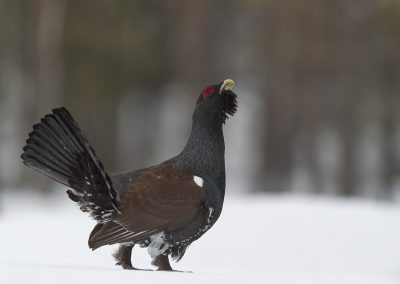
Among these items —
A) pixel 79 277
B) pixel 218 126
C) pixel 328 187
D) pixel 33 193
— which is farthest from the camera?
pixel 328 187

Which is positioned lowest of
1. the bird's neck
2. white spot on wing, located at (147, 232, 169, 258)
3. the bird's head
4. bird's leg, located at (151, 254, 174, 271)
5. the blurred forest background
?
bird's leg, located at (151, 254, 174, 271)

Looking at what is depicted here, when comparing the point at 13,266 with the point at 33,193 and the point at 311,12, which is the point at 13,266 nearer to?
the point at 33,193

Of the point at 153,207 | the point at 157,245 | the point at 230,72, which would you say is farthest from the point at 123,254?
the point at 230,72

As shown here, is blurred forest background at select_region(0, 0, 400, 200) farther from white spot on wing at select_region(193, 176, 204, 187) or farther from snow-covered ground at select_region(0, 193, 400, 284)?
white spot on wing at select_region(193, 176, 204, 187)

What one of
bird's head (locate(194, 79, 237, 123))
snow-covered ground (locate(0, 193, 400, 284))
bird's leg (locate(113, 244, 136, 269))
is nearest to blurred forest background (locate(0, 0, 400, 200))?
snow-covered ground (locate(0, 193, 400, 284))

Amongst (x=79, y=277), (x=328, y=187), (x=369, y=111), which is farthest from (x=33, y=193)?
(x=79, y=277)

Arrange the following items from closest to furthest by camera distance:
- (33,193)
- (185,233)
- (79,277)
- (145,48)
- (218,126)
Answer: (79,277) → (185,233) → (218,126) → (33,193) → (145,48)

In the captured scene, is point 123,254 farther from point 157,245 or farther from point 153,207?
point 153,207

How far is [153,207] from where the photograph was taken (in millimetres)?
6203

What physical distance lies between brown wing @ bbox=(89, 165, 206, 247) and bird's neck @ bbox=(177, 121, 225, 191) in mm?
137

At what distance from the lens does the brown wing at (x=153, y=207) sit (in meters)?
6.10

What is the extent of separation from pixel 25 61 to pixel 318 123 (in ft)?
26.8

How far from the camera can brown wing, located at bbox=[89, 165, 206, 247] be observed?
6102mm

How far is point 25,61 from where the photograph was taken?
24.8 m
